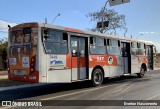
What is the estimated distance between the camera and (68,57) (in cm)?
1397

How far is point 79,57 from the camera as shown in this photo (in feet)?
48.9

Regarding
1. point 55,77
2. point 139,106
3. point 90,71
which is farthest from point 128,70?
point 139,106

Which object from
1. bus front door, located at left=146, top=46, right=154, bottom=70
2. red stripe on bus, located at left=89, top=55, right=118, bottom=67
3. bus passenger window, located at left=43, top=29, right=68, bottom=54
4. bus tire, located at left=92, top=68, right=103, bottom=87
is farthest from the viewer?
bus front door, located at left=146, top=46, right=154, bottom=70

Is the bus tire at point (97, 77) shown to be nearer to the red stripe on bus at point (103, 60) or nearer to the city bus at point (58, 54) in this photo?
the city bus at point (58, 54)

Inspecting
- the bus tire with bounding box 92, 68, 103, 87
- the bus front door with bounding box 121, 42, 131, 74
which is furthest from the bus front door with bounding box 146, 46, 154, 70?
the bus tire with bounding box 92, 68, 103, 87

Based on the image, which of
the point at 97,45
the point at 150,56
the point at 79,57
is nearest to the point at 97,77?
the point at 97,45

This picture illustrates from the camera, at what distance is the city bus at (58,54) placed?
12.5 m

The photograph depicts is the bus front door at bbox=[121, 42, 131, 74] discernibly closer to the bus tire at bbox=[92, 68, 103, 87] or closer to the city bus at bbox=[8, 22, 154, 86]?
the city bus at bbox=[8, 22, 154, 86]

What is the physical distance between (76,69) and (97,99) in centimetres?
339

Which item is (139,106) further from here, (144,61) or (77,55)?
(144,61)

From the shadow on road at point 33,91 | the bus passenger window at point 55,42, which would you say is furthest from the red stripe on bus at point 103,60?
the bus passenger window at point 55,42

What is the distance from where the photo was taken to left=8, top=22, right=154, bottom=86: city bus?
12466 mm

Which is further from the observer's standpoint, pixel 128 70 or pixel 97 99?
pixel 128 70

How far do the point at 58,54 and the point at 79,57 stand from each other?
72.6 inches
